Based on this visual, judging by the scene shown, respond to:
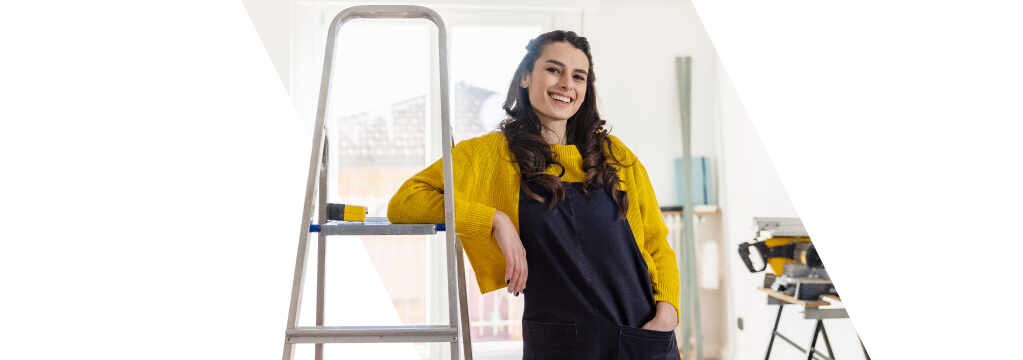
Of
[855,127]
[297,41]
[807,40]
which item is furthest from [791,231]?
[297,41]

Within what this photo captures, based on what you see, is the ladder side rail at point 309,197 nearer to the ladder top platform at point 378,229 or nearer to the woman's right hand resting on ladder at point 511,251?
the ladder top platform at point 378,229

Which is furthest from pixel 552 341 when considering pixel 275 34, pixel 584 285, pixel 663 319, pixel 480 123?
pixel 275 34

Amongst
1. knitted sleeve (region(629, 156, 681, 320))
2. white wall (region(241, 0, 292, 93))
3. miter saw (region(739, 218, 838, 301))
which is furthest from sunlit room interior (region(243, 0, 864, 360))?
knitted sleeve (region(629, 156, 681, 320))

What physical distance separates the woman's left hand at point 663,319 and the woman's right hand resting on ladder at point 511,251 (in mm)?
332

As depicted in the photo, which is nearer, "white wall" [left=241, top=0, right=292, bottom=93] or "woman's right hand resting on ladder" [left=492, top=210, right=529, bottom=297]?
"woman's right hand resting on ladder" [left=492, top=210, right=529, bottom=297]

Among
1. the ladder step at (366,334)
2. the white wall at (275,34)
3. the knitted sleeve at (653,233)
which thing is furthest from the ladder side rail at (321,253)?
the white wall at (275,34)

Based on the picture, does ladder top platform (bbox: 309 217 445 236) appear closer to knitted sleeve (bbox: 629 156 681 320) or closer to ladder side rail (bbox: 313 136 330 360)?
ladder side rail (bbox: 313 136 330 360)

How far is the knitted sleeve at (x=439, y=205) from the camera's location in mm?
1530

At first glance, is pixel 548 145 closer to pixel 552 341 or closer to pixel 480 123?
pixel 552 341

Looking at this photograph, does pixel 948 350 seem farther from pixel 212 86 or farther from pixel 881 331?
pixel 212 86

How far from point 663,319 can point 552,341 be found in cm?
28

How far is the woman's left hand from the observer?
161 cm

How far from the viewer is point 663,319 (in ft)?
5.33

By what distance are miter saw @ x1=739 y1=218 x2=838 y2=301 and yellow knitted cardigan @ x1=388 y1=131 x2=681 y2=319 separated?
121cm
